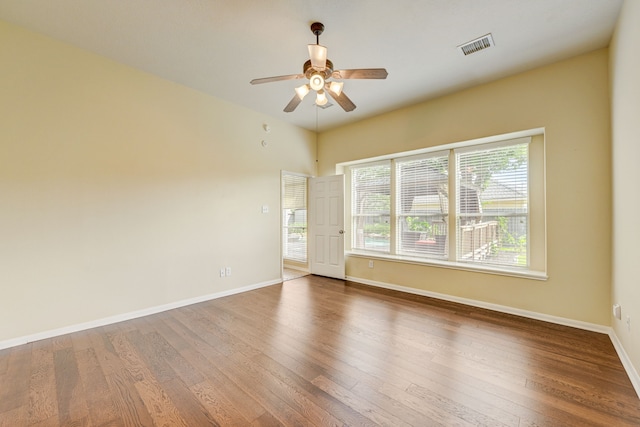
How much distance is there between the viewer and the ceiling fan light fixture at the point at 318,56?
7.29ft

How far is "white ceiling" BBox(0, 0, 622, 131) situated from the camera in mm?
2350

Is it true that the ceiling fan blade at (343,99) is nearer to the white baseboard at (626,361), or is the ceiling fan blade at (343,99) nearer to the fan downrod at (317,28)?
the fan downrod at (317,28)

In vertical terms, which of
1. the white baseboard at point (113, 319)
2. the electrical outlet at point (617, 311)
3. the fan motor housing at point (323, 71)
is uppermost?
the fan motor housing at point (323, 71)

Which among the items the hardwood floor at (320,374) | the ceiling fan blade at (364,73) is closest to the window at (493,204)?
the hardwood floor at (320,374)

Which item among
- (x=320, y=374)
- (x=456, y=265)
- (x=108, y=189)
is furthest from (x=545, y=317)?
(x=108, y=189)

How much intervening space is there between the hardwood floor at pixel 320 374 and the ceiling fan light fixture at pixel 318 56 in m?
2.57

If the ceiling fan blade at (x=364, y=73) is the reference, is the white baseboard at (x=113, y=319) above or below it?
below

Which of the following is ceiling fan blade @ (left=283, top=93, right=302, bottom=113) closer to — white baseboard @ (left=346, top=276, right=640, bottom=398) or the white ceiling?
the white ceiling

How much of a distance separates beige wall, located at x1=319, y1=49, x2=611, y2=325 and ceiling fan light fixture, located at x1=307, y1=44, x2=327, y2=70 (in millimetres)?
2463

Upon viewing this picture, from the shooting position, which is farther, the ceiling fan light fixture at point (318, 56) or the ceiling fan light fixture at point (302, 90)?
the ceiling fan light fixture at point (302, 90)

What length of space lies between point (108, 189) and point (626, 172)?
5.13 meters

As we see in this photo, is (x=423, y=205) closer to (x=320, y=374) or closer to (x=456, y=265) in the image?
(x=456, y=265)

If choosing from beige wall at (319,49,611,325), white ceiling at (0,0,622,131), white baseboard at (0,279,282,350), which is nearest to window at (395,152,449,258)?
beige wall at (319,49,611,325)

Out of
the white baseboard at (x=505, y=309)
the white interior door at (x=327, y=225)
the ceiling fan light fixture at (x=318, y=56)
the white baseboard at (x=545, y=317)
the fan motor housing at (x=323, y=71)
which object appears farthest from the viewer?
the white interior door at (x=327, y=225)
